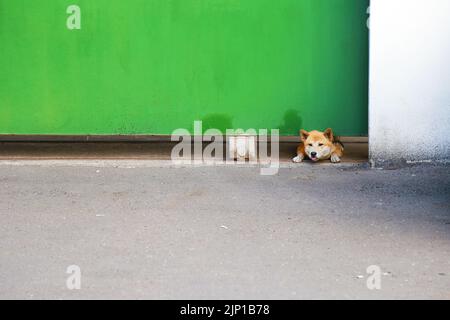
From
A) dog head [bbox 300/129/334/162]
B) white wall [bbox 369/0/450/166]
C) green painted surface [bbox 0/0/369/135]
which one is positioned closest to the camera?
white wall [bbox 369/0/450/166]

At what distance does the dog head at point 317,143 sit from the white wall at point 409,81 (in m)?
0.39

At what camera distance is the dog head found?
804 centimetres

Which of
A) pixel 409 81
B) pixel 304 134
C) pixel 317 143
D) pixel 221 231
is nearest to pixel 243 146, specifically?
pixel 304 134

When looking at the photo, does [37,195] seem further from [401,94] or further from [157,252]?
[401,94]

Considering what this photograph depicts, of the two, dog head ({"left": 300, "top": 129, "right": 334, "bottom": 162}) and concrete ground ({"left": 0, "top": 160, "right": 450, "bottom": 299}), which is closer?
concrete ground ({"left": 0, "top": 160, "right": 450, "bottom": 299})

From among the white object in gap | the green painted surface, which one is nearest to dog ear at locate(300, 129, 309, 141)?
the green painted surface

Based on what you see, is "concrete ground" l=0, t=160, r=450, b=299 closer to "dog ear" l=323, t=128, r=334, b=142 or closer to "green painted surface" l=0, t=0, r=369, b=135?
"dog ear" l=323, t=128, r=334, b=142

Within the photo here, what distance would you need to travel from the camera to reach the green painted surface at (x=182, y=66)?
27.2ft

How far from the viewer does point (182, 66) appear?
841cm

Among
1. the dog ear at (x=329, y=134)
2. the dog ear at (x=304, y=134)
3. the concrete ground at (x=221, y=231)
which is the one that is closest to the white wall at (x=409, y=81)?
the concrete ground at (x=221, y=231)

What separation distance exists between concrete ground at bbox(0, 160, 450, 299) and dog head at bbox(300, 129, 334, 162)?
5.7 inches

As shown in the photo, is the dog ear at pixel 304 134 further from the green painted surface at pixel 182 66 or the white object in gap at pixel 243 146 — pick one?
the white object in gap at pixel 243 146

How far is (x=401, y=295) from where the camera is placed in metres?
4.86
